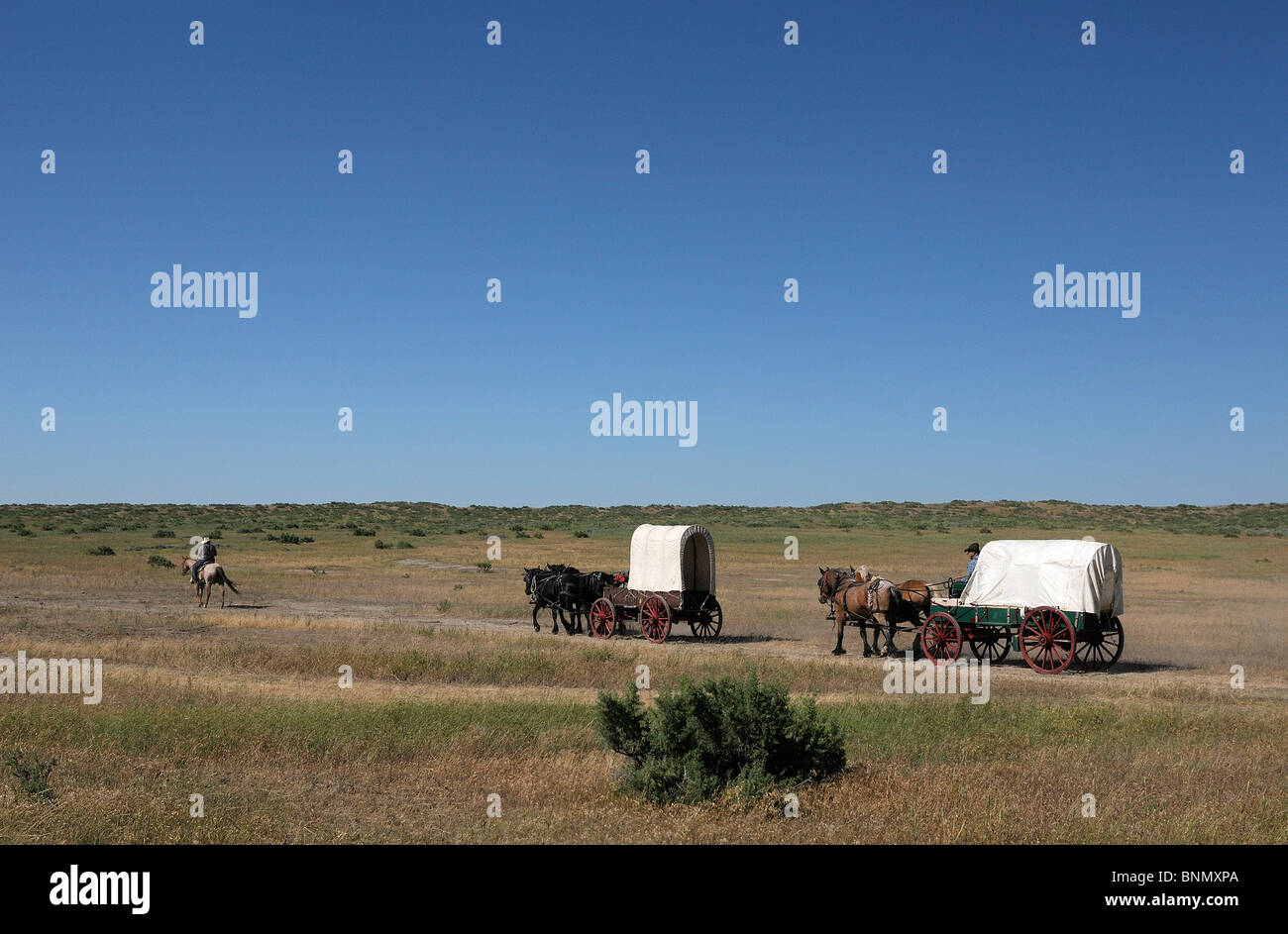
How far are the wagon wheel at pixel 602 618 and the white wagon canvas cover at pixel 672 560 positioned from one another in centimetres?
94

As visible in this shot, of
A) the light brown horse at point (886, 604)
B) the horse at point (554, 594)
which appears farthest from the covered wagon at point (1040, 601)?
the horse at point (554, 594)

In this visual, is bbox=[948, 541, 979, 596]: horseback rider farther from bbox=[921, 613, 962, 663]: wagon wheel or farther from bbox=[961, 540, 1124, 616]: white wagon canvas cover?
bbox=[921, 613, 962, 663]: wagon wheel

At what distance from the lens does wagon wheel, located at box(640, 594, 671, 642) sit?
24.5m

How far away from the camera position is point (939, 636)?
21.0m

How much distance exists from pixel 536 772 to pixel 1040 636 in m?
13.1

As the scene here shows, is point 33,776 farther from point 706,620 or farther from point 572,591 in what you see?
point 572,591

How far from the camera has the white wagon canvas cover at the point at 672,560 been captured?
81.2ft

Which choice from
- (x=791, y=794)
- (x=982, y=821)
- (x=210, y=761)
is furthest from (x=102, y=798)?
(x=982, y=821)

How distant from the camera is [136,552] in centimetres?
5538

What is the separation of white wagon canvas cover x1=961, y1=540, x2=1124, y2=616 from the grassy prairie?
1.52 meters

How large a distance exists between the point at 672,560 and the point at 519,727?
41.6 feet

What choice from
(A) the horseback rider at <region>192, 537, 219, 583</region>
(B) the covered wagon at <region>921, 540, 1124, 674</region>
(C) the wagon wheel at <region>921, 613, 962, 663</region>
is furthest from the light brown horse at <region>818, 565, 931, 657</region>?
(A) the horseback rider at <region>192, 537, 219, 583</region>

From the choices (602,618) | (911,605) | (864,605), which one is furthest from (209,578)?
(911,605)

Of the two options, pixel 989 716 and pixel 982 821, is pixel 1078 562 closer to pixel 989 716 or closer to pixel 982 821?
pixel 989 716
